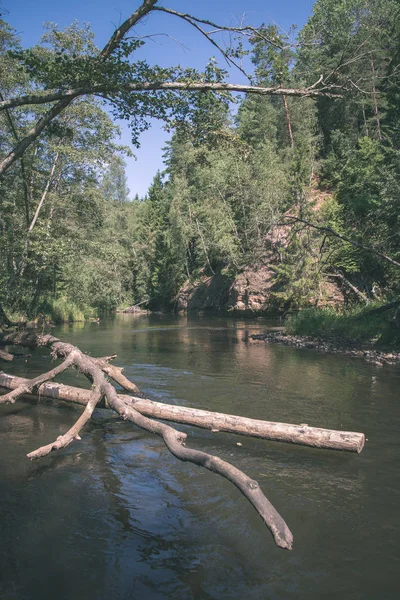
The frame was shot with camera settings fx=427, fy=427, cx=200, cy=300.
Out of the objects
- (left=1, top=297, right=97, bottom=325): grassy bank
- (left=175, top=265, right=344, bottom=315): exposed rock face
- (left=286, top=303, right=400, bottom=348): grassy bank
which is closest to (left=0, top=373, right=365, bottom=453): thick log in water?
(left=286, top=303, right=400, bottom=348): grassy bank

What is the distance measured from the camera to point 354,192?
120 ft

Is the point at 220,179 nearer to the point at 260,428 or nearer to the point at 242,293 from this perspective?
the point at 242,293

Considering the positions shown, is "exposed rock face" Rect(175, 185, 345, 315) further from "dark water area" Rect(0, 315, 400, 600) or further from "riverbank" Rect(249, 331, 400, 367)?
"dark water area" Rect(0, 315, 400, 600)

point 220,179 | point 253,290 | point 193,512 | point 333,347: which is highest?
point 220,179

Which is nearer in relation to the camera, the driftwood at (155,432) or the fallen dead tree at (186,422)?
the driftwood at (155,432)

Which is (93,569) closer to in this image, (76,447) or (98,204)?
(76,447)

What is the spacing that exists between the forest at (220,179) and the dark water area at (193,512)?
6047mm

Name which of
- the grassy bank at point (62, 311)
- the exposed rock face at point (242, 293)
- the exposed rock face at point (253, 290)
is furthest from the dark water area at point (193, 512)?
the exposed rock face at point (253, 290)

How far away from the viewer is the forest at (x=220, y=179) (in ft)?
27.6

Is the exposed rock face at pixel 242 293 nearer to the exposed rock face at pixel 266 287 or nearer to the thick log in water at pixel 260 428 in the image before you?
the exposed rock face at pixel 266 287

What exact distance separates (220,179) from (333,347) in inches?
1183

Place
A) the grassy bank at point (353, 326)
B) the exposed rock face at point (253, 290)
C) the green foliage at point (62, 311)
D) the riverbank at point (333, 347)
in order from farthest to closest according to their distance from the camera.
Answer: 1. the exposed rock face at point (253, 290)
2. the green foliage at point (62, 311)
3. the grassy bank at point (353, 326)
4. the riverbank at point (333, 347)

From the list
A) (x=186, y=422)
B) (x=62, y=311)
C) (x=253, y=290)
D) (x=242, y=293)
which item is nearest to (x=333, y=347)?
(x=186, y=422)

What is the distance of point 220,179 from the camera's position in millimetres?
44688
